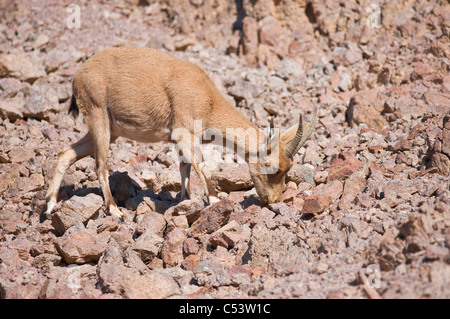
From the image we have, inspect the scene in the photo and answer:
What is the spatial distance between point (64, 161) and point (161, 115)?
202 cm

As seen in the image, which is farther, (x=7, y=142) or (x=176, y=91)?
(x=7, y=142)

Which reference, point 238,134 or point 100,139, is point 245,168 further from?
Answer: point 100,139

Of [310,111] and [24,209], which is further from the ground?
[310,111]

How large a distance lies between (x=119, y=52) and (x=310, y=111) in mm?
4729

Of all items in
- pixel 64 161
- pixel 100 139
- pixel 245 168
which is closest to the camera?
pixel 100 139

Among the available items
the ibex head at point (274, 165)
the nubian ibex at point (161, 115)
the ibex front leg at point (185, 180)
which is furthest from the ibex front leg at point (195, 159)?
the ibex head at point (274, 165)

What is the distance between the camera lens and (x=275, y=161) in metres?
8.43

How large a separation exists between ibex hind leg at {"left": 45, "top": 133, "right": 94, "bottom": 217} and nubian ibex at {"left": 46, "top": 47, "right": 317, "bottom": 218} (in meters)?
0.02

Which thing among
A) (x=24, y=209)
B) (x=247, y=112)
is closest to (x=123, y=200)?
(x=24, y=209)

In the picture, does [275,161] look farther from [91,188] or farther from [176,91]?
[91,188]

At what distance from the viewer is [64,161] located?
9148 mm

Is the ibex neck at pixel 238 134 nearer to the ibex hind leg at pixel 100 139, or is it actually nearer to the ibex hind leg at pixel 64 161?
the ibex hind leg at pixel 100 139

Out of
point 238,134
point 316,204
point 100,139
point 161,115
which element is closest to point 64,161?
point 100,139

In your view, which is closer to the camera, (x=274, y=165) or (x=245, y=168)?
(x=274, y=165)
